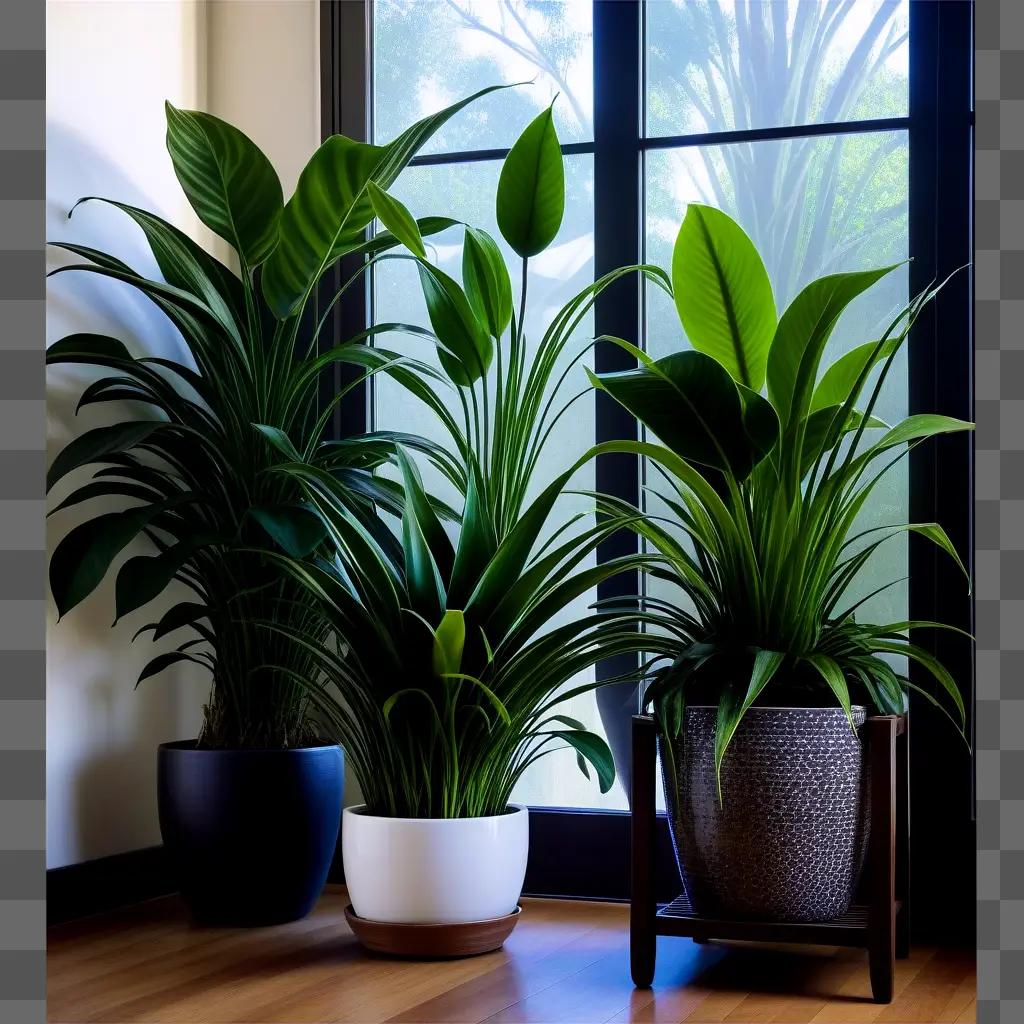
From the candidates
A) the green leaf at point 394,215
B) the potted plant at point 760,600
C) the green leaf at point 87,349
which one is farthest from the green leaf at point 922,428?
the green leaf at point 87,349

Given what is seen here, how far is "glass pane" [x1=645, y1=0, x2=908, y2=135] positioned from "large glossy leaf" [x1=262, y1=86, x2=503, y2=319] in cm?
56

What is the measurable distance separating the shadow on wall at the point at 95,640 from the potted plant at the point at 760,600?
45.1 inches

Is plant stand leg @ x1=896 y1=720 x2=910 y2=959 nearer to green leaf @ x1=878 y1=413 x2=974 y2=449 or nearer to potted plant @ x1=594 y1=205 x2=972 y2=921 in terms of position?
potted plant @ x1=594 y1=205 x2=972 y2=921

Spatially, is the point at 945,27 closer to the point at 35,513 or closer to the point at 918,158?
the point at 918,158

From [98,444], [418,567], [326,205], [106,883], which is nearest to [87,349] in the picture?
[98,444]

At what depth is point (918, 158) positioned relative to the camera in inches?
92.7

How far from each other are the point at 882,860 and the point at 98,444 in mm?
1413

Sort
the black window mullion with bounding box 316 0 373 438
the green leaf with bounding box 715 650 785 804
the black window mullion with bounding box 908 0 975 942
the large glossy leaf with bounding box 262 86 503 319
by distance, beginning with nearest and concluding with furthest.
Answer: the green leaf with bounding box 715 650 785 804 < the large glossy leaf with bounding box 262 86 503 319 < the black window mullion with bounding box 908 0 975 942 < the black window mullion with bounding box 316 0 373 438

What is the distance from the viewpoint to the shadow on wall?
7.59ft

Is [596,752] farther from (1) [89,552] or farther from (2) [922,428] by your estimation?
(1) [89,552]

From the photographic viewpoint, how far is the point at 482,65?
2701mm

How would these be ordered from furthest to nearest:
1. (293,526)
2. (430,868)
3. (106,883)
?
(106,883) → (293,526) → (430,868)

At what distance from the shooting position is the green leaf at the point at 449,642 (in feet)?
6.05

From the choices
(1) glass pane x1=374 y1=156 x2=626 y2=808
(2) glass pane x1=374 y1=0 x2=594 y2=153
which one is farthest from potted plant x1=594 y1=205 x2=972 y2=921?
(2) glass pane x1=374 y1=0 x2=594 y2=153
